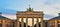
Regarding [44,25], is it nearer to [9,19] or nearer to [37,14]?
[37,14]

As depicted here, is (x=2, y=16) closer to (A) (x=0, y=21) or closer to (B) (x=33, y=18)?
(A) (x=0, y=21)

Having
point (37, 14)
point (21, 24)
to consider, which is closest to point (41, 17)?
point (37, 14)

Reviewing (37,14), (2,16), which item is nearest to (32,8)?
(37,14)

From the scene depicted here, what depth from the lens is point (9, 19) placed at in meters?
71.1

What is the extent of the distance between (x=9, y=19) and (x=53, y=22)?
14419mm

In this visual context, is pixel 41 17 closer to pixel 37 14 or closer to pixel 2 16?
pixel 37 14

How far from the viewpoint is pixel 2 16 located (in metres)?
70.9

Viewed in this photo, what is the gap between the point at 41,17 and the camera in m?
70.3

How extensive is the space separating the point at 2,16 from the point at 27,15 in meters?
8.23

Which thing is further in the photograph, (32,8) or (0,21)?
(32,8)

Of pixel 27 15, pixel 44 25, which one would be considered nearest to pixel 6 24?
pixel 27 15

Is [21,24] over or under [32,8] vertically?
under

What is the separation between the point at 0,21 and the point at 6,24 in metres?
2.17

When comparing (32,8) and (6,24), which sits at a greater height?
(32,8)
